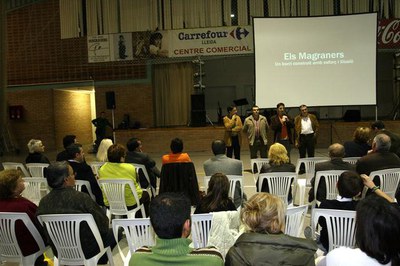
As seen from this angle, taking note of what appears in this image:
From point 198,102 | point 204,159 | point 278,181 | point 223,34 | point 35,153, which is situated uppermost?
point 223,34

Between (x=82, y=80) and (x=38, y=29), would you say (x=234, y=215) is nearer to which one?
(x=82, y=80)

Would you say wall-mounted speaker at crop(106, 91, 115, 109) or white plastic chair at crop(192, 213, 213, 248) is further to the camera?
wall-mounted speaker at crop(106, 91, 115, 109)

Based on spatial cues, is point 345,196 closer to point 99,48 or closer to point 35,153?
point 35,153

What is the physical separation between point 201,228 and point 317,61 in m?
6.94

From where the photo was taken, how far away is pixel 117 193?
4.12 metres

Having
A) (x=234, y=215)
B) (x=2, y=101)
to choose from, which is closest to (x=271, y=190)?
(x=234, y=215)

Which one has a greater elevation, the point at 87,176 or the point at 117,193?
the point at 87,176

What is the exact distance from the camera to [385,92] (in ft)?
52.5

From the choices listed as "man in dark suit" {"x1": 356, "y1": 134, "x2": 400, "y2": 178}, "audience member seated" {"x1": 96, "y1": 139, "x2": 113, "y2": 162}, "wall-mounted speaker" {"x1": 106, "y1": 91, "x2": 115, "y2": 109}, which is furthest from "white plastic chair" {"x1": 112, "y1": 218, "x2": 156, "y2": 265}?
"wall-mounted speaker" {"x1": 106, "y1": 91, "x2": 115, "y2": 109}

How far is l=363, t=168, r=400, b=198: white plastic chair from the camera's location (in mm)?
3905

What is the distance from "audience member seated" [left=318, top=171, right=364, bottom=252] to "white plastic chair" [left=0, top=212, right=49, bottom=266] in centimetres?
202

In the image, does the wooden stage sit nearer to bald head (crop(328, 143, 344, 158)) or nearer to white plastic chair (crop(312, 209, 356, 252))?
bald head (crop(328, 143, 344, 158))

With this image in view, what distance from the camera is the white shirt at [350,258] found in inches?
66.9

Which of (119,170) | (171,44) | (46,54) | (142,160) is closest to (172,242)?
(119,170)
